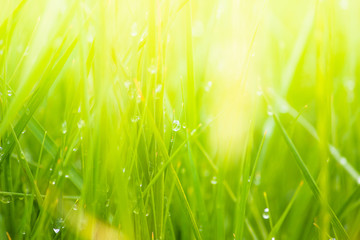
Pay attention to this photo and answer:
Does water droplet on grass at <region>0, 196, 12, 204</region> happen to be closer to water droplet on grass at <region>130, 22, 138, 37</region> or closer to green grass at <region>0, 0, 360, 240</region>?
green grass at <region>0, 0, 360, 240</region>

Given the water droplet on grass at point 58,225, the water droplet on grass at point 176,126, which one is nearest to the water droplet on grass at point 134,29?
the water droplet on grass at point 176,126

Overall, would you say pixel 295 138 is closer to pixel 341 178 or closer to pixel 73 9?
pixel 341 178

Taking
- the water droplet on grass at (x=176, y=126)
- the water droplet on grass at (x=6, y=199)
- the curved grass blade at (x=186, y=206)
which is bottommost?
the curved grass blade at (x=186, y=206)

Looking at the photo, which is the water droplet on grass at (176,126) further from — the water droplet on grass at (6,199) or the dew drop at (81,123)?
the water droplet on grass at (6,199)

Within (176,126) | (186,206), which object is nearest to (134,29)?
(176,126)

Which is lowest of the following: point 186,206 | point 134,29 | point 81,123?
point 186,206

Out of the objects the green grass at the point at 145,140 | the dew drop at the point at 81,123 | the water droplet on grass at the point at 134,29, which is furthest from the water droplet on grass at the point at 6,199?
the water droplet on grass at the point at 134,29

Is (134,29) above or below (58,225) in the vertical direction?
above

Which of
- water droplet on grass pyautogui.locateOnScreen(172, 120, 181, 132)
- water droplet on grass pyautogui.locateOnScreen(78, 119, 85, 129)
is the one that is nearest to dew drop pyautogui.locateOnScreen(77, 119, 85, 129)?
water droplet on grass pyautogui.locateOnScreen(78, 119, 85, 129)

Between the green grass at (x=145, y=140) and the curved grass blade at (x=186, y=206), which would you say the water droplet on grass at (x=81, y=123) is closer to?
the green grass at (x=145, y=140)

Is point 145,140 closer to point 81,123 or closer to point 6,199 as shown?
point 81,123

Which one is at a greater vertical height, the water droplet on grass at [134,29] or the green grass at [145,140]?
the water droplet on grass at [134,29]
